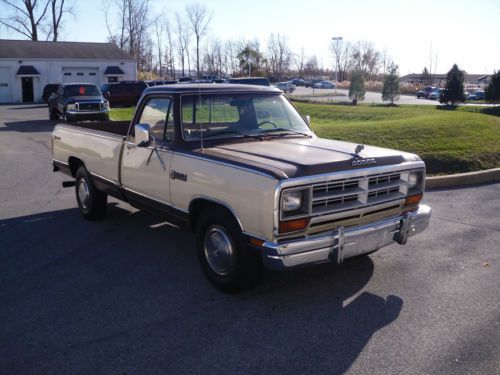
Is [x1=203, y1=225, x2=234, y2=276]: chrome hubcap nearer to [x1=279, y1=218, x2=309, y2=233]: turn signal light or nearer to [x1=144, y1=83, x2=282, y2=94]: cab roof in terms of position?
[x1=279, y1=218, x2=309, y2=233]: turn signal light

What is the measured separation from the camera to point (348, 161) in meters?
4.46

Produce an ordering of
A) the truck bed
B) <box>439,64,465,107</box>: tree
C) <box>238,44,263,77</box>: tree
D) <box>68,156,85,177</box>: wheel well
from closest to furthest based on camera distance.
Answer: <box>68,156,85,177</box>: wheel well, the truck bed, <box>439,64,465,107</box>: tree, <box>238,44,263,77</box>: tree

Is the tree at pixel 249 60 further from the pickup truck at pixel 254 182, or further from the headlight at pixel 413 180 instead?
the headlight at pixel 413 180

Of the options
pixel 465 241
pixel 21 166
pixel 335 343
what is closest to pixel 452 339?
pixel 335 343

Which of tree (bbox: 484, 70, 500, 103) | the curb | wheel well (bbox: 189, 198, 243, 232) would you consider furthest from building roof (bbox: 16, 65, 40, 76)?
wheel well (bbox: 189, 198, 243, 232)

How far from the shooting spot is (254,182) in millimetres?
4129

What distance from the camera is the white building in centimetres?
4450

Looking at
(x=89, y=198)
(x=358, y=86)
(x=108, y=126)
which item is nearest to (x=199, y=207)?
(x=89, y=198)

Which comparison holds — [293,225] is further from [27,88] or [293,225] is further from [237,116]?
[27,88]

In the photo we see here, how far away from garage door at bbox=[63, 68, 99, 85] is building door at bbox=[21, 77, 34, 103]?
10.2 ft

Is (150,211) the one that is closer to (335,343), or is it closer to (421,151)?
(335,343)

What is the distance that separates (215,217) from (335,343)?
5.13ft

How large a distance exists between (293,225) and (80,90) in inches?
825

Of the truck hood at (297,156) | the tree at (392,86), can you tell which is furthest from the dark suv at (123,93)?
the truck hood at (297,156)
